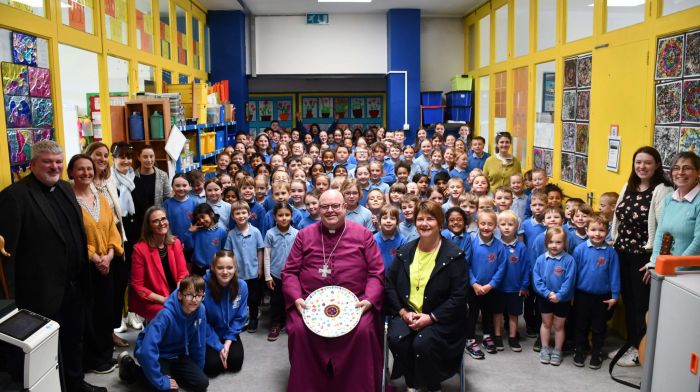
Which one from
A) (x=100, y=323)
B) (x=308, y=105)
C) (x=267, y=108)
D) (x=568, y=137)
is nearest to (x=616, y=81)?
(x=568, y=137)

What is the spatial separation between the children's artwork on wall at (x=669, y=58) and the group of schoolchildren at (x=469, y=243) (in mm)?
1165

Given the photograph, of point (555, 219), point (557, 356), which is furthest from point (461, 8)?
point (557, 356)

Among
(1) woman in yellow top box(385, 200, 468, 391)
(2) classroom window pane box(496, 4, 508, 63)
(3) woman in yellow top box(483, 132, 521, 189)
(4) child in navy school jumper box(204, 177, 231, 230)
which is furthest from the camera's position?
(2) classroom window pane box(496, 4, 508, 63)

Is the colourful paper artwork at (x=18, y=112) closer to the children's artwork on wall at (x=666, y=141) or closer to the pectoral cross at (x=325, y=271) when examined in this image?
the pectoral cross at (x=325, y=271)

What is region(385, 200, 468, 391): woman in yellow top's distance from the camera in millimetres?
3762

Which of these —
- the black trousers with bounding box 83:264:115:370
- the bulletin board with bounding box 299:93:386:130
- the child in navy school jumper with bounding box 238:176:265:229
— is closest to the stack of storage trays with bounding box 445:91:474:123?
the bulletin board with bounding box 299:93:386:130

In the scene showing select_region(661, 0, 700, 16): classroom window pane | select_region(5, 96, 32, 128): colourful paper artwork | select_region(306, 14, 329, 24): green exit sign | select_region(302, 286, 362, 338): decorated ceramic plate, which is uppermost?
select_region(306, 14, 329, 24): green exit sign

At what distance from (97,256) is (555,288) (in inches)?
141

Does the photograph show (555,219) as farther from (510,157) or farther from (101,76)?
(101,76)

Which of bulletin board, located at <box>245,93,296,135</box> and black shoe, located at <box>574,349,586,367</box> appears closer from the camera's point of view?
black shoe, located at <box>574,349,586,367</box>

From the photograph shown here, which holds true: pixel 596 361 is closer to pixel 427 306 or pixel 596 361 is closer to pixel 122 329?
pixel 427 306

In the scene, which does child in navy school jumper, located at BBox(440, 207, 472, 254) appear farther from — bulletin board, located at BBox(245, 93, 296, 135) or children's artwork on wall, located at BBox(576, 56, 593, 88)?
bulletin board, located at BBox(245, 93, 296, 135)

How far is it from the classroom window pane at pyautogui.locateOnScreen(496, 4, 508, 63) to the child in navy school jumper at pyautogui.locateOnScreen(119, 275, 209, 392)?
23.4ft

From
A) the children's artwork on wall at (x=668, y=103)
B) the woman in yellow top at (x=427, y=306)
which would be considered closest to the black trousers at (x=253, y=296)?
the woman in yellow top at (x=427, y=306)
